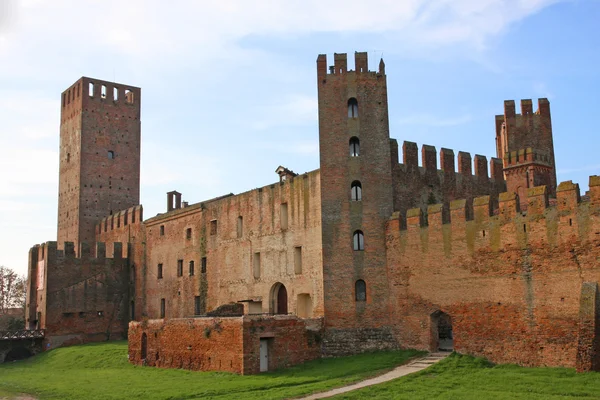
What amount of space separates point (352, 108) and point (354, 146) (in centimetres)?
157

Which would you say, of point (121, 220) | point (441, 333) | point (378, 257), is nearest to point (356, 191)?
point (378, 257)

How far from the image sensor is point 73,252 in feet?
135

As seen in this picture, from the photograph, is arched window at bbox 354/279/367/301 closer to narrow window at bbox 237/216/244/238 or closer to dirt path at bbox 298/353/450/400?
dirt path at bbox 298/353/450/400

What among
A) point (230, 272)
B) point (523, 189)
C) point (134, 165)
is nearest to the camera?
point (523, 189)

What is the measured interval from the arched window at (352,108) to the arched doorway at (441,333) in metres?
8.41

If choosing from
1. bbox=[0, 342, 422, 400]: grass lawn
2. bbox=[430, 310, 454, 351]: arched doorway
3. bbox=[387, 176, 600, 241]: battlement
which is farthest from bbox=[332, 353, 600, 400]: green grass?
bbox=[387, 176, 600, 241]: battlement

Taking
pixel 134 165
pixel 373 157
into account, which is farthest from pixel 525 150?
pixel 134 165

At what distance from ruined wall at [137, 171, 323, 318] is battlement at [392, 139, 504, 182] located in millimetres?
3929

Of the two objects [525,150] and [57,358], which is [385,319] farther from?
[57,358]

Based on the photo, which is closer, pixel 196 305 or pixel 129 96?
pixel 196 305

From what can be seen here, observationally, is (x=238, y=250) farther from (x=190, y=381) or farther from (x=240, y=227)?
(x=190, y=381)

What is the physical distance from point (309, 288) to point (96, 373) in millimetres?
9114

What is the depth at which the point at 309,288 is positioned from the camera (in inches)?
1061

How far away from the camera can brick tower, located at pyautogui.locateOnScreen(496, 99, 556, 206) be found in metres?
28.8
